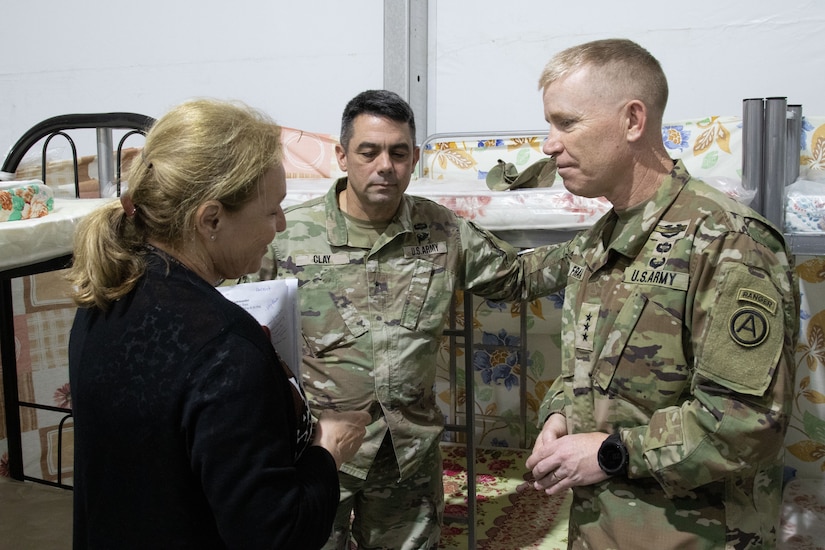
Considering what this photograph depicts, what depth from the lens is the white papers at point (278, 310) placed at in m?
1.34

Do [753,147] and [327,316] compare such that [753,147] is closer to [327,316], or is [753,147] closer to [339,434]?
[327,316]

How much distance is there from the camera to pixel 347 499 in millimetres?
2141

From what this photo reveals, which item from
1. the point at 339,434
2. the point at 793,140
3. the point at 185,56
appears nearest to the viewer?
the point at 339,434

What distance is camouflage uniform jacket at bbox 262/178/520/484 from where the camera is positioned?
212cm

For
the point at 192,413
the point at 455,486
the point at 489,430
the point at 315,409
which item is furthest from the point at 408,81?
the point at 192,413

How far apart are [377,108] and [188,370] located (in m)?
1.37

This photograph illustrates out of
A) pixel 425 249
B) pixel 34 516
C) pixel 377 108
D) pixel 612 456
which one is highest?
pixel 377 108

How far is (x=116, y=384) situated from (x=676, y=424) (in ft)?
2.99

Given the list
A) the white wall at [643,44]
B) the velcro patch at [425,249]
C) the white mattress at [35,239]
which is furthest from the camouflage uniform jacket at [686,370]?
the white wall at [643,44]

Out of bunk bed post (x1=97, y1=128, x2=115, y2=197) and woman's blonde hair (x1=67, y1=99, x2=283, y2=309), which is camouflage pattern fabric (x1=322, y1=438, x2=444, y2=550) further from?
bunk bed post (x1=97, y1=128, x2=115, y2=197)

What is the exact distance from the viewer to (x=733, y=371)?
1239mm

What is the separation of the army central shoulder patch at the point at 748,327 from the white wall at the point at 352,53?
2802mm

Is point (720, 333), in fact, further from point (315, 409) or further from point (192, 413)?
point (315, 409)

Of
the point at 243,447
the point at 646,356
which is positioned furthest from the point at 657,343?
the point at 243,447
